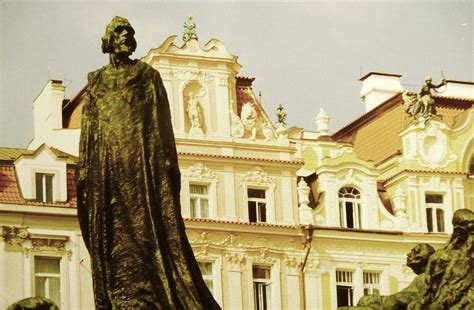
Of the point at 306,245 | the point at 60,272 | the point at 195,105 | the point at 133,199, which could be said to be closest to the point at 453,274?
the point at 133,199

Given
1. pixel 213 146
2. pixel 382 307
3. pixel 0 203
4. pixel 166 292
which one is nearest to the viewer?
pixel 166 292

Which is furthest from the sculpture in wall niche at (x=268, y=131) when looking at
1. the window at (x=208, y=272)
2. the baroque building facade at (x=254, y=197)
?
the window at (x=208, y=272)

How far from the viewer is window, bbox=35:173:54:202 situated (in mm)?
51906

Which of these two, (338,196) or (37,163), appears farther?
(338,196)

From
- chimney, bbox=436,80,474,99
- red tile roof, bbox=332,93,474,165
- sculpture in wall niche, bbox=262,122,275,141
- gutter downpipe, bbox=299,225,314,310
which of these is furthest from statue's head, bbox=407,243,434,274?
chimney, bbox=436,80,474,99

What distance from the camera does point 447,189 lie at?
57281mm

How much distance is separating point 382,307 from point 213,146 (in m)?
36.4

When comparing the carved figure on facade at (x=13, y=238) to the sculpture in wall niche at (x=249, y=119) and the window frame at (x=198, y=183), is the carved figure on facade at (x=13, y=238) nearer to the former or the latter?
the window frame at (x=198, y=183)

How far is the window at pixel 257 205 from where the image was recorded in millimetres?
55156

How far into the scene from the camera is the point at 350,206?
5656cm

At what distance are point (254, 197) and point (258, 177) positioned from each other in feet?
2.06

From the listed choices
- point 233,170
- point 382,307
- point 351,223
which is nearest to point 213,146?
point 233,170

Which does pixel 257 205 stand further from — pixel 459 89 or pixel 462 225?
pixel 462 225

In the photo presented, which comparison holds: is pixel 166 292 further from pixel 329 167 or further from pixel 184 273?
pixel 329 167
